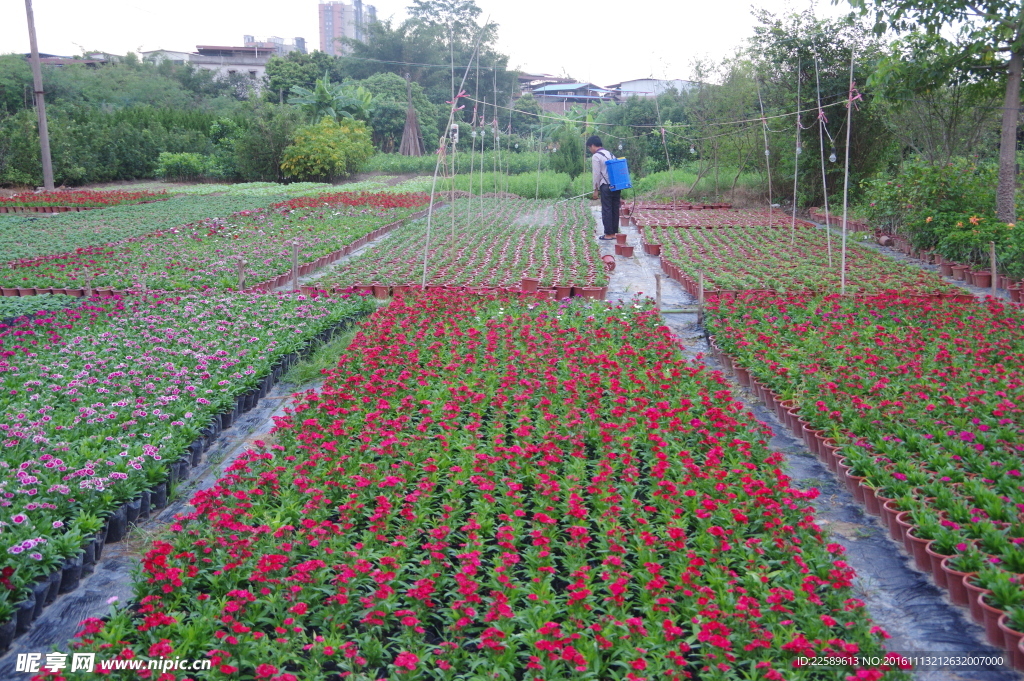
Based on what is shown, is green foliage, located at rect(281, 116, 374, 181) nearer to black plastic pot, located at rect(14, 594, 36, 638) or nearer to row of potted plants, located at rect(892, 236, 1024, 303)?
row of potted plants, located at rect(892, 236, 1024, 303)

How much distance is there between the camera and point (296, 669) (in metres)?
3.00

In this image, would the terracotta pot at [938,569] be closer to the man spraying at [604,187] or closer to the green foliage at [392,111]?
the man spraying at [604,187]

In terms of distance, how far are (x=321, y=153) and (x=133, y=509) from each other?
1115 inches

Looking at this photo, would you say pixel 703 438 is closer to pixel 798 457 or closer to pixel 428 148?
pixel 798 457

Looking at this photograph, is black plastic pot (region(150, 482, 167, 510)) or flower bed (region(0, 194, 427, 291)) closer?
black plastic pot (region(150, 482, 167, 510))

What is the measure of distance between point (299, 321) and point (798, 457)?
4.94 meters

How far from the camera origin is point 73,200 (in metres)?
22.4

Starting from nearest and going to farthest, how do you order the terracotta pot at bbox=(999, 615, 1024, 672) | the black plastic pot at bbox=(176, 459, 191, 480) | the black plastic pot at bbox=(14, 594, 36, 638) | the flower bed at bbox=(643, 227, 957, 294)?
the terracotta pot at bbox=(999, 615, 1024, 672)
the black plastic pot at bbox=(14, 594, 36, 638)
the black plastic pot at bbox=(176, 459, 191, 480)
the flower bed at bbox=(643, 227, 957, 294)

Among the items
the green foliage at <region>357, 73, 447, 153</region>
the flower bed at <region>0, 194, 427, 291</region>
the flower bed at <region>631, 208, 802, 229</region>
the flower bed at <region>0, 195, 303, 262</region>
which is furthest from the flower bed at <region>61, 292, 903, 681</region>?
the green foliage at <region>357, 73, 447, 153</region>

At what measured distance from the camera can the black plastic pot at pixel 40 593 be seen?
3365mm

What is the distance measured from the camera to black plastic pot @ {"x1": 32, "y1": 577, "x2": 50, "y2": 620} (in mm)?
3365

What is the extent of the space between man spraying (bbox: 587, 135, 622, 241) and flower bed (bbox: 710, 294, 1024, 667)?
6.26 meters

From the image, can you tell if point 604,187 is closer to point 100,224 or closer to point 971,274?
point 971,274

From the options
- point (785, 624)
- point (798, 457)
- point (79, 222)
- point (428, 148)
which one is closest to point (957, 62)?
point (798, 457)
